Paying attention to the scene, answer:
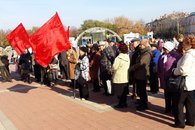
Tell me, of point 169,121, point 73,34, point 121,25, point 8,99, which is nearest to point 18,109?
point 8,99

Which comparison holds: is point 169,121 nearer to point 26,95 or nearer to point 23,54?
point 26,95

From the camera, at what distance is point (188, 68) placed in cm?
630

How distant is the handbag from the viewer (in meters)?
6.44

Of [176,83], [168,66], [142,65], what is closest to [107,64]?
[142,65]

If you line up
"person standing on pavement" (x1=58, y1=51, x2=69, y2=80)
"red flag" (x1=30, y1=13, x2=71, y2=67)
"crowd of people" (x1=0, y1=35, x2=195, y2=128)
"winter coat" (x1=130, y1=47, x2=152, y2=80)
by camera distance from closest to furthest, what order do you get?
"crowd of people" (x1=0, y1=35, x2=195, y2=128)
"winter coat" (x1=130, y1=47, x2=152, y2=80)
"red flag" (x1=30, y1=13, x2=71, y2=67)
"person standing on pavement" (x1=58, y1=51, x2=69, y2=80)

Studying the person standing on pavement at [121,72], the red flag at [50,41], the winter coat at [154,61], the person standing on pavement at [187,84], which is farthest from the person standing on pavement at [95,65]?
the person standing on pavement at [187,84]

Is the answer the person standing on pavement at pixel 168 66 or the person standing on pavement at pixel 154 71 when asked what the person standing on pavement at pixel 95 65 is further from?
the person standing on pavement at pixel 168 66

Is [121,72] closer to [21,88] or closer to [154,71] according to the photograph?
[154,71]

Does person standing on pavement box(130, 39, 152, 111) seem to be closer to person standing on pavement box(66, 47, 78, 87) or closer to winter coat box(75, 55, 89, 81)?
winter coat box(75, 55, 89, 81)

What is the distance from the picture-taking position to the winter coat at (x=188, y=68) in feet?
20.6

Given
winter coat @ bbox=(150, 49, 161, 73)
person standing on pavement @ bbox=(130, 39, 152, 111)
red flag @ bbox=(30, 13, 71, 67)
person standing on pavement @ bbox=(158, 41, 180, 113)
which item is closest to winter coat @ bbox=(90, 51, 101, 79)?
red flag @ bbox=(30, 13, 71, 67)

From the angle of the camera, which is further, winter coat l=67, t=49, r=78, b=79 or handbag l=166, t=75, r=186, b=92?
winter coat l=67, t=49, r=78, b=79

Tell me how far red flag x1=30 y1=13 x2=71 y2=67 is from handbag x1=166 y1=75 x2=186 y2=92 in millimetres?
4799

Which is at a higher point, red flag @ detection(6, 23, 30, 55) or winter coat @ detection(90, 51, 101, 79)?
red flag @ detection(6, 23, 30, 55)
